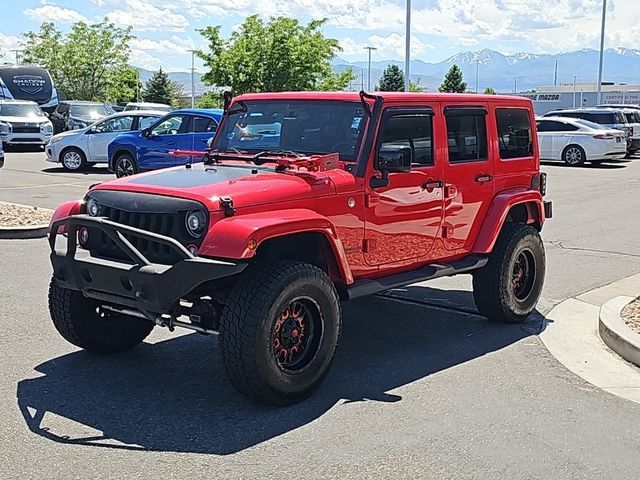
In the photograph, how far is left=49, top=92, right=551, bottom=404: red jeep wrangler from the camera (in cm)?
516

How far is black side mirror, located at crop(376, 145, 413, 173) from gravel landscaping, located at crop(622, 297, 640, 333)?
2.37 m

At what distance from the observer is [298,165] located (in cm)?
A: 596

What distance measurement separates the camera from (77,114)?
100 feet

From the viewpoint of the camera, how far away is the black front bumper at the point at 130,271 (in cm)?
500

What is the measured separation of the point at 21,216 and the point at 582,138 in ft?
61.9

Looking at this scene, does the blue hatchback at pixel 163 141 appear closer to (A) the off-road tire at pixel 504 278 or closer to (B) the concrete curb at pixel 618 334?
(A) the off-road tire at pixel 504 278

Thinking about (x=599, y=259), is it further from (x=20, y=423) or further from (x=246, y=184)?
(x=20, y=423)

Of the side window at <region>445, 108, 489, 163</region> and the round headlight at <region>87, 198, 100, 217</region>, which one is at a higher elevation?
the side window at <region>445, 108, 489, 163</region>

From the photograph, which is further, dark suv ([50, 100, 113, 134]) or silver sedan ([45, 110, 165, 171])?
dark suv ([50, 100, 113, 134])

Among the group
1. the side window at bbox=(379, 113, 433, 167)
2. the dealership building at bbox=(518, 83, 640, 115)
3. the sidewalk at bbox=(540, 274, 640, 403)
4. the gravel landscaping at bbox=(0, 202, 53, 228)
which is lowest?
the sidewalk at bbox=(540, 274, 640, 403)

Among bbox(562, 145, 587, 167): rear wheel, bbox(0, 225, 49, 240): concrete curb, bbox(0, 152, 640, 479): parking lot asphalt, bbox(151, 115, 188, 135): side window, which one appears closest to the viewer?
bbox(0, 152, 640, 479): parking lot asphalt

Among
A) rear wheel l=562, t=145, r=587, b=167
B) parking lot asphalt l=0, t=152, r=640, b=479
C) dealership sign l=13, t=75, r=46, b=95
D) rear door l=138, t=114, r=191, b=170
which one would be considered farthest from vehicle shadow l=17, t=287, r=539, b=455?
dealership sign l=13, t=75, r=46, b=95

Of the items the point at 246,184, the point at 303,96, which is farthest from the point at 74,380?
the point at 303,96

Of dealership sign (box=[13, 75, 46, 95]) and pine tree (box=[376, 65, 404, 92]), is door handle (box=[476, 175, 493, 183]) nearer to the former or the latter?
dealership sign (box=[13, 75, 46, 95])
